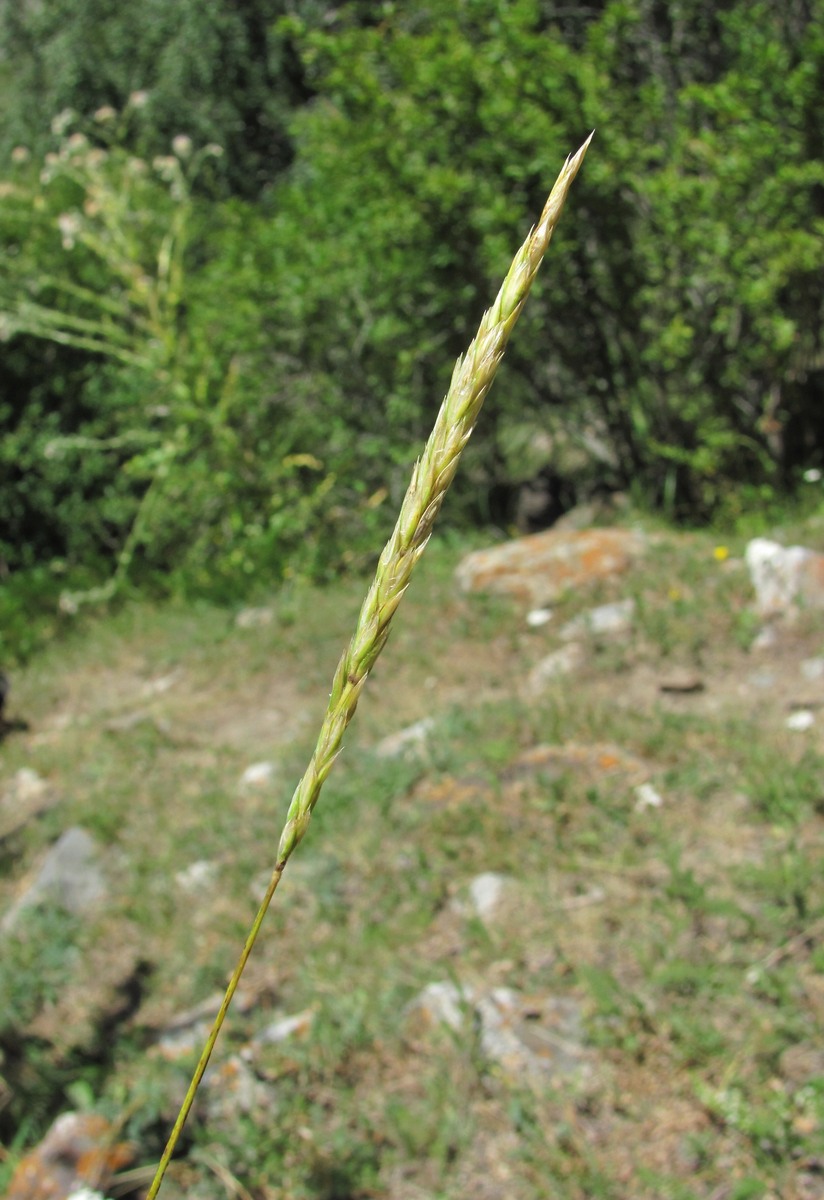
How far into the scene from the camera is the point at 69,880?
4.10 metres

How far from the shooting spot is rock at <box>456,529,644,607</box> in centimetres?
520

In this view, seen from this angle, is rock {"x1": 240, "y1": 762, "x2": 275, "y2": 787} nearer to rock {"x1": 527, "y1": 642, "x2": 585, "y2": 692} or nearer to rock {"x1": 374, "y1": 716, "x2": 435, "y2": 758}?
rock {"x1": 374, "y1": 716, "x2": 435, "y2": 758}

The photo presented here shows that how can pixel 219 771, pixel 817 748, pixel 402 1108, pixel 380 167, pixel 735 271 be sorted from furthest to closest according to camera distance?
pixel 380 167
pixel 735 271
pixel 219 771
pixel 817 748
pixel 402 1108

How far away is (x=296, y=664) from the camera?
553cm

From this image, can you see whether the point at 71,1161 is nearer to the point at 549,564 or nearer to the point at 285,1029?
the point at 285,1029

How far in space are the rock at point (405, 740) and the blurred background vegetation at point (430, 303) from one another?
2.28 metres

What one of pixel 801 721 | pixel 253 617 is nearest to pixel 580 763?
pixel 801 721

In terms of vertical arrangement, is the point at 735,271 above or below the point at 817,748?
above

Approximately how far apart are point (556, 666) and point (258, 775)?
4.17ft

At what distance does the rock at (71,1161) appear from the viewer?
245 centimetres

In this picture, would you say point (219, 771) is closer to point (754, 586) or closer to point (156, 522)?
point (754, 586)

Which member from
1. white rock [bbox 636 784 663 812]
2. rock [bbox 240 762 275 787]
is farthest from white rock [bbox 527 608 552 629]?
white rock [bbox 636 784 663 812]

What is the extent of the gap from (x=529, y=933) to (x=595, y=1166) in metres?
0.78

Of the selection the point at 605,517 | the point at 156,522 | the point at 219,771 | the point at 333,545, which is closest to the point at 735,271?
the point at 605,517
